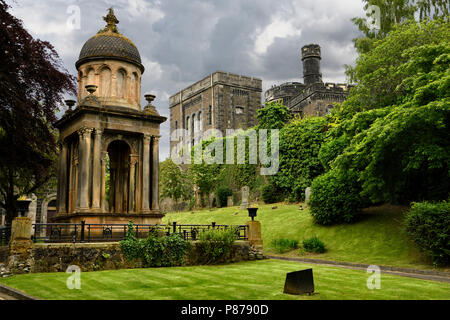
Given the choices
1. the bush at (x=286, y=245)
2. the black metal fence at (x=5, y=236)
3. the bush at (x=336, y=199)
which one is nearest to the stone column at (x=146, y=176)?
the black metal fence at (x=5, y=236)

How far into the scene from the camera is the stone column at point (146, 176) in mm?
20453

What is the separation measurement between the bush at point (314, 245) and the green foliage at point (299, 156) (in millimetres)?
12186

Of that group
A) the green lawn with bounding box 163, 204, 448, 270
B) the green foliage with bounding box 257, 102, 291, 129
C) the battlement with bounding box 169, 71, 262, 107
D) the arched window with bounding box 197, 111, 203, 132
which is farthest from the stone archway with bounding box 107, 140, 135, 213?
the arched window with bounding box 197, 111, 203, 132

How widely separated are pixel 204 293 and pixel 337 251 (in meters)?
13.5

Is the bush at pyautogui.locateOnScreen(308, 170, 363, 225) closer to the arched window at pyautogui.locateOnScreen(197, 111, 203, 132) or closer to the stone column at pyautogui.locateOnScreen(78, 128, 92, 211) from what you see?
the stone column at pyautogui.locateOnScreen(78, 128, 92, 211)

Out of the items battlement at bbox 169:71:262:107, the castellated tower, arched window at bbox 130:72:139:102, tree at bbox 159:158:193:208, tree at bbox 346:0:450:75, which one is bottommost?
tree at bbox 159:158:193:208

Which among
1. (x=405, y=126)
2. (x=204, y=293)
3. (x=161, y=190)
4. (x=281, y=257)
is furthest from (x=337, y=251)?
(x=161, y=190)

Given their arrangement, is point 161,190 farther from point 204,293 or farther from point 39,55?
point 204,293

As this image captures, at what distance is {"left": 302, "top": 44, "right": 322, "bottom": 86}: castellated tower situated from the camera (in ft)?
234

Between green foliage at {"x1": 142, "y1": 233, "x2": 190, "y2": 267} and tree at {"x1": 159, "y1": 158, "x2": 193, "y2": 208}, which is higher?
tree at {"x1": 159, "y1": 158, "x2": 193, "y2": 208}

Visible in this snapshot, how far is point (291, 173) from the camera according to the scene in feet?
125

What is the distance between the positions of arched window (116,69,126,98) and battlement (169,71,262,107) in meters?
49.7

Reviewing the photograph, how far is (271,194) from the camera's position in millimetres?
39250

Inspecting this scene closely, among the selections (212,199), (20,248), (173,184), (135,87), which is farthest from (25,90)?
(173,184)
